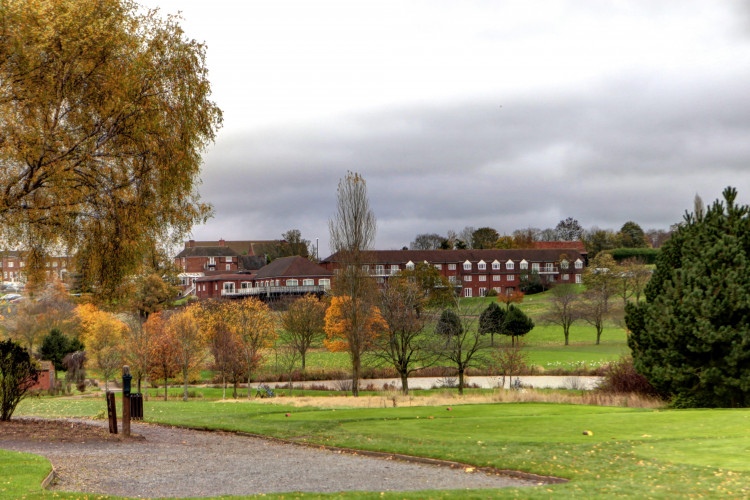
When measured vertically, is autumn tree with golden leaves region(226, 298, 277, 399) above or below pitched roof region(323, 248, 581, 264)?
below

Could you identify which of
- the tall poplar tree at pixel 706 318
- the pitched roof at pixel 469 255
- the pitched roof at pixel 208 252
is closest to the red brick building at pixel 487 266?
the pitched roof at pixel 469 255

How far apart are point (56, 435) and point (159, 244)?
5911mm

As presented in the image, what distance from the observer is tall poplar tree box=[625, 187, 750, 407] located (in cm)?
2383

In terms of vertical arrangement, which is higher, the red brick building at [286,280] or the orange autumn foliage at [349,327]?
the red brick building at [286,280]

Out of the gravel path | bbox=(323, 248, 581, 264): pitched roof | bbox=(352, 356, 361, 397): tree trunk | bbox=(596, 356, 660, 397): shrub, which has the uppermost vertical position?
bbox=(323, 248, 581, 264): pitched roof

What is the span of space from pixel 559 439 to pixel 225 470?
7.84 metres

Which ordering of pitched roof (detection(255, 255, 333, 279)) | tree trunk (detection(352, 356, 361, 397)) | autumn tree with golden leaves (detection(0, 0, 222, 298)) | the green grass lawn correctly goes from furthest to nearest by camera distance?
pitched roof (detection(255, 255, 333, 279)) → tree trunk (detection(352, 356, 361, 397)) → autumn tree with golden leaves (detection(0, 0, 222, 298)) → the green grass lawn

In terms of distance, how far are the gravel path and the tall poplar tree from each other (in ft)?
44.6

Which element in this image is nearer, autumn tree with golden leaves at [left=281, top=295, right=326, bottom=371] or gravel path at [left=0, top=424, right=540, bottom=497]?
gravel path at [left=0, top=424, right=540, bottom=497]

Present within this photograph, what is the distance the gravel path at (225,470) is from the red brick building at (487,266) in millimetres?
104894

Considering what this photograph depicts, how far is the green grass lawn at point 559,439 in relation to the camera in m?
12.1

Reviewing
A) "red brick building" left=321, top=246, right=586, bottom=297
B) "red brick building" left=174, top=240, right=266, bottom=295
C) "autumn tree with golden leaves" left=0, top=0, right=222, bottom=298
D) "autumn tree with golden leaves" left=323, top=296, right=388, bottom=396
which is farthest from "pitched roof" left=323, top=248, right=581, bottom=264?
"autumn tree with golden leaves" left=0, top=0, right=222, bottom=298

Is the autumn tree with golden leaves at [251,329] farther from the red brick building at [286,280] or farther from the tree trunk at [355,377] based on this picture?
the red brick building at [286,280]

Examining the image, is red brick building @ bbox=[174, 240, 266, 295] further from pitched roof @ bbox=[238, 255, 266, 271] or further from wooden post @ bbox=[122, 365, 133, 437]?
wooden post @ bbox=[122, 365, 133, 437]
